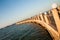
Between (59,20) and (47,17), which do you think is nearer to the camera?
(59,20)

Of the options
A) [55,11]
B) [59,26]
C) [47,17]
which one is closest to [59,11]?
[55,11]

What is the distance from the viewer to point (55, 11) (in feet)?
12.7

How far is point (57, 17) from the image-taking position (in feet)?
12.6

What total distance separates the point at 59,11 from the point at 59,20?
1.03 feet

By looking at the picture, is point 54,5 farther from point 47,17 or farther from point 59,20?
point 47,17

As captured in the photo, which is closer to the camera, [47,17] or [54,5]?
[54,5]

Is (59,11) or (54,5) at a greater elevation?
(54,5)

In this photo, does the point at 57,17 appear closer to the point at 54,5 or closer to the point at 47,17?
the point at 54,5

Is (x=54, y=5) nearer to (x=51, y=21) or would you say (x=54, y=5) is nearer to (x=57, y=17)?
(x=57, y=17)

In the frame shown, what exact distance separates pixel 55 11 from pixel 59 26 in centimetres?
56

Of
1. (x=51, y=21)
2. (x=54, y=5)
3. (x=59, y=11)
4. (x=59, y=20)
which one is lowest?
(x=51, y=21)

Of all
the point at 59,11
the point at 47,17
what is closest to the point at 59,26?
the point at 59,11

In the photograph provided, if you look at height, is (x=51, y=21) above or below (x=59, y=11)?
below

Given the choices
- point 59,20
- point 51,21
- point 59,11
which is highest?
point 59,11
